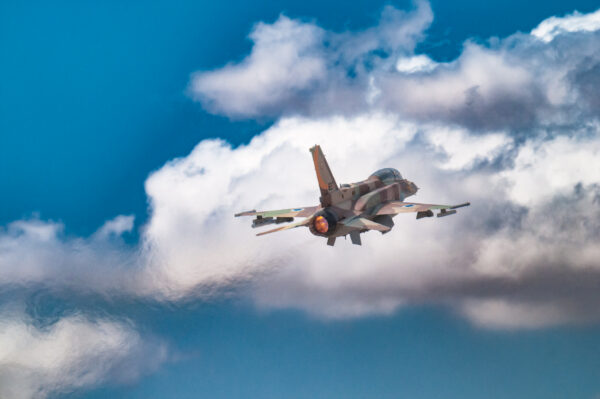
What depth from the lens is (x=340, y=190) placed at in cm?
4428

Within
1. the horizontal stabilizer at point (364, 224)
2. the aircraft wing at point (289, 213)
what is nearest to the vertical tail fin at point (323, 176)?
the horizontal stabilizer at point (364, 224)

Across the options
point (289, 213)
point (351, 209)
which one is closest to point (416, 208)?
point (351, 209)

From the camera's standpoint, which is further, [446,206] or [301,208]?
[301,208]

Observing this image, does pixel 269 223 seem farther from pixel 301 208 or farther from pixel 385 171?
pixel 385 171

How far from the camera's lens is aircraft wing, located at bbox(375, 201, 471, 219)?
44.0 metres

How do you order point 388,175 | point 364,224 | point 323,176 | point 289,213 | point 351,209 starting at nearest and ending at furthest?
point 364,224 < point 323,176 < point 351,209 < point 289,213 < point 388,175

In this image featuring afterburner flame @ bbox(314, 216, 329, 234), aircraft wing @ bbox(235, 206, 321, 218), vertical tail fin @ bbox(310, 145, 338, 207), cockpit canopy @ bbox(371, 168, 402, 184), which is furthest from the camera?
cockpit canopy @ bbox(371, 168, 402, 184)

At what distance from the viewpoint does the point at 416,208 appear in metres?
44.8

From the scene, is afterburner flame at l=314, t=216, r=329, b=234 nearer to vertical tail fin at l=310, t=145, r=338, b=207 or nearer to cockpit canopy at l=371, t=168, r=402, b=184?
vertical tail fin at l=310, t=145, r=338, b=207

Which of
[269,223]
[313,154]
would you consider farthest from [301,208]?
[313,154]

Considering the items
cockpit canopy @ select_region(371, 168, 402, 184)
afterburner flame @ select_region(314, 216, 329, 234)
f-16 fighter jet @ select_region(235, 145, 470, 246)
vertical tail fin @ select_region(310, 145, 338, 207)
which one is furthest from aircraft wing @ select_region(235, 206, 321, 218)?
cockpit canopy @ select_region(371, 168, 402, 184)

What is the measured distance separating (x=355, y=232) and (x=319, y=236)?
217 cm

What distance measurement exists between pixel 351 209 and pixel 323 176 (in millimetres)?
2769

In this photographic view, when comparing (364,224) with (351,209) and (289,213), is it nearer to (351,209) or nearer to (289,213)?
(351,209)
